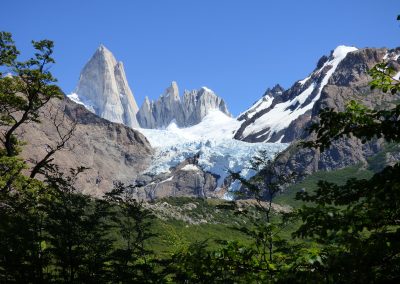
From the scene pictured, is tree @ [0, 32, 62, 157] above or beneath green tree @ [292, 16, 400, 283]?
above

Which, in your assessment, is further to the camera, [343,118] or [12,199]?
[12,199]

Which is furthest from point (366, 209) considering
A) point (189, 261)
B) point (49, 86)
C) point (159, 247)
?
point (159, 247)

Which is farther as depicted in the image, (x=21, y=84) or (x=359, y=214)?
(x=21, y=84)

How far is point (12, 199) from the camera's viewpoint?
2191cm

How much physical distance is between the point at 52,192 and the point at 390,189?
1855cm

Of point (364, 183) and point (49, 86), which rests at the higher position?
point (49, 86)

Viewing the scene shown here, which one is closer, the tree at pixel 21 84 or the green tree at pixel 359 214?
the green tree at pixel 359 214

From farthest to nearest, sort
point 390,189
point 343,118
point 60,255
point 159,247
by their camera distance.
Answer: point 159,247 → point 60,255 → point 343,118 → point 390,189

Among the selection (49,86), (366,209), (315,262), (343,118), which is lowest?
(315,262)

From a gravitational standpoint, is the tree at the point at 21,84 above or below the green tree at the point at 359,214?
above

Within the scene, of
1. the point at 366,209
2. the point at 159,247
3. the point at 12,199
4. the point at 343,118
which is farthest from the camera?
the point at 159,247

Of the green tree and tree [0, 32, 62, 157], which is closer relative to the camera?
the green tree

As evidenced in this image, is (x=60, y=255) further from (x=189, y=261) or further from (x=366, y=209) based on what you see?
(x=366, y=209)

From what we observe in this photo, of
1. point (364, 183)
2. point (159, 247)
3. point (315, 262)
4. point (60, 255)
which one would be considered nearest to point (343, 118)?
point (364, 183)
